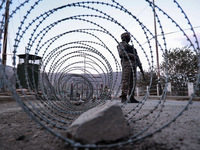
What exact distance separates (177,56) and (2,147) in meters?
18.0

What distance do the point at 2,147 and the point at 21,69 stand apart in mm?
16607

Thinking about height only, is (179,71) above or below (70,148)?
above

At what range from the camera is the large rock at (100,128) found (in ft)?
5.09

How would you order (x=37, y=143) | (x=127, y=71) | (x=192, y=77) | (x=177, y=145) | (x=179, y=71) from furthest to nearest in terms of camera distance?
(x=179, y=71) < (x=192, y=77) < (x=127, y=71) < (x=37, y=143) < (x=177, y=145)

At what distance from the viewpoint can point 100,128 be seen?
160 cm

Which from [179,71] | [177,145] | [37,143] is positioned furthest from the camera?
[179,71]

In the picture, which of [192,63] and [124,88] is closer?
[124,88]

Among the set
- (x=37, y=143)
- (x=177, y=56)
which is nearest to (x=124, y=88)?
(x=37, y=143)

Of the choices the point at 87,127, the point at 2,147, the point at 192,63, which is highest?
the point at 192,63

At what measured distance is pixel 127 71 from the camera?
18.9 ft

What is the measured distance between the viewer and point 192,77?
1498 centimetres

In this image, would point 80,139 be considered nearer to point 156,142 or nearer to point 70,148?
point 70,148

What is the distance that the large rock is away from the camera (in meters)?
1.55

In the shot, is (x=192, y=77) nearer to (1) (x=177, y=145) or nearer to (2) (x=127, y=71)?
(2) (x=127, y=71)
